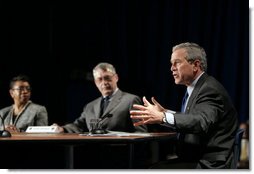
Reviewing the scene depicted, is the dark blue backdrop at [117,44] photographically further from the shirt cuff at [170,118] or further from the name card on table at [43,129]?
the shirt cuff at [170,118]

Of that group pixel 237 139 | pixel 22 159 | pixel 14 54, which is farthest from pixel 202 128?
pixel 14 54

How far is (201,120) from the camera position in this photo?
8.39 ft

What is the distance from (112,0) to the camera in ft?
10.9

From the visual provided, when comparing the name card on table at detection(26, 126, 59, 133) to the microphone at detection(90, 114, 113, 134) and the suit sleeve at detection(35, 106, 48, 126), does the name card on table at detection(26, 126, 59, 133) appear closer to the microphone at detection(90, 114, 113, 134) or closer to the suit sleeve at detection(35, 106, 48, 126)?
the suit sleeve at detection(35, 106, 48, 126)

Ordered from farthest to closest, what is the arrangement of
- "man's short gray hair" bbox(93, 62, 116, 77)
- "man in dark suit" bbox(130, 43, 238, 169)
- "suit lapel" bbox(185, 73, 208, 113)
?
1. "man's short gray hair" bbox(93, 62, 116, 77)
2. "suit lapel" bbox(185, 73, 208, 113)
3. "man in dark suit" bbox(130, 43, 238, 169)

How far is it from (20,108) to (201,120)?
58.8 inches

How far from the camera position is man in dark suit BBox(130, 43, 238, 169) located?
258cm

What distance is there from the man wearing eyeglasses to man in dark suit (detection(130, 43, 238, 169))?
3.23ft

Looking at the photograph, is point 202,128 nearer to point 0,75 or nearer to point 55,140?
point 55,140

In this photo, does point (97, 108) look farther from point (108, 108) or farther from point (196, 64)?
point (196, 64)

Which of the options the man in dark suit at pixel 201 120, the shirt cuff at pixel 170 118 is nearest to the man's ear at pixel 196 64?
the man in dark suit at pixel 201 120

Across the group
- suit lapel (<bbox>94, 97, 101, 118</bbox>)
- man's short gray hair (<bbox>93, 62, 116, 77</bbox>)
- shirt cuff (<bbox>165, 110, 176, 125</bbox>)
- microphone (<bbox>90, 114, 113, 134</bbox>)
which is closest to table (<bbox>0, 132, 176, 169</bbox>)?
microphone (<bbox>90, 114, 113, 134</bbox>)

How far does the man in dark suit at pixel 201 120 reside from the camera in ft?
8.46

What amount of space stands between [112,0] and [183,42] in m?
0.64
